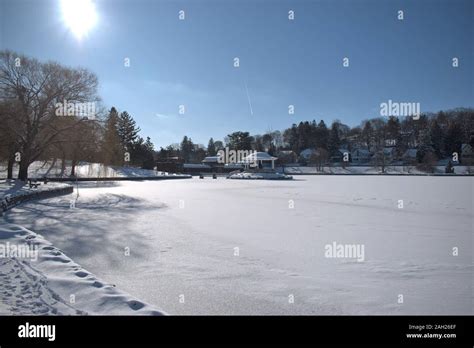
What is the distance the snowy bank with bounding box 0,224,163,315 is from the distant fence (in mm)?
7571

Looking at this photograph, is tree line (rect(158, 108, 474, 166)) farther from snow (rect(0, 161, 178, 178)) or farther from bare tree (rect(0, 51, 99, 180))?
bare tree (rect(0, 51, 99, 180))

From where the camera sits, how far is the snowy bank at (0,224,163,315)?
4246 millimetres

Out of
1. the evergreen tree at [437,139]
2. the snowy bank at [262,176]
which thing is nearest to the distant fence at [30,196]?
the snowy bank at [262,176]

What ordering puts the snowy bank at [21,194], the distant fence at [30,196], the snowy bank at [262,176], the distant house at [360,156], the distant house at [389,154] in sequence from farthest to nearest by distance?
1. the distant house at [360,156]
2. the distant house at [389,154]
3. the snowy bank at [262,176]
4. the snowy bank at [21,194]
5. the distant fence at [30,196]

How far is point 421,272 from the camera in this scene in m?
5.83

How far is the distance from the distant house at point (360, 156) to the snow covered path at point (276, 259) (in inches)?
3215

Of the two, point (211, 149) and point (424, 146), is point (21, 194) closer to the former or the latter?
point (424, 146)

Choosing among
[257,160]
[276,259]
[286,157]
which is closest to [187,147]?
[286,157]

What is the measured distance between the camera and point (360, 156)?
9125cm

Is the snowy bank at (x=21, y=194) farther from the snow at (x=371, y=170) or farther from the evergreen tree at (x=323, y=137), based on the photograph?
the evergreen tree at (x=323, y=137)

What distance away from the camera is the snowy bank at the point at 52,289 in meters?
4.25

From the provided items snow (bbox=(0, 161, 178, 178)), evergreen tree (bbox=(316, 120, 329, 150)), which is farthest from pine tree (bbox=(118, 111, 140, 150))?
evergreen tree (bbox=(316, 120, 329, 150))
